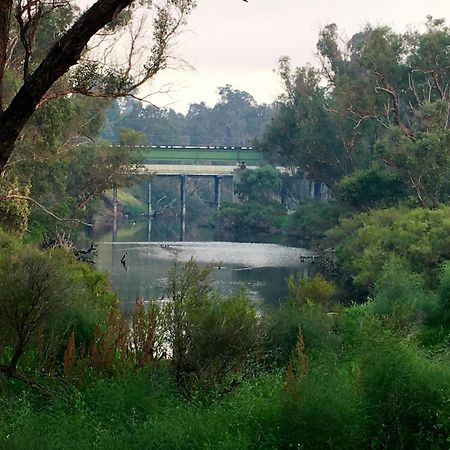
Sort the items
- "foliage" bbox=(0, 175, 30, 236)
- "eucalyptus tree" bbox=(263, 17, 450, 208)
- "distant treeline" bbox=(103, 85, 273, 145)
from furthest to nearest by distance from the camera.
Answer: "distant treeline" bbox=(103, 85, 273, 145) → "eucalyptus tree" bbox=(263, 17, 450, 208) → "foliage" bbox=(0, 175, 30, 236)

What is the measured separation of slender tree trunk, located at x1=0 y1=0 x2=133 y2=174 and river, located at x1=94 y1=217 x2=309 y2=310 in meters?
11.8

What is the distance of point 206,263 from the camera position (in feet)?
85.0

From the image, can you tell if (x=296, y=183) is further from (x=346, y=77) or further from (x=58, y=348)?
(x=58, y=348)

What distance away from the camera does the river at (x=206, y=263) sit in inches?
926

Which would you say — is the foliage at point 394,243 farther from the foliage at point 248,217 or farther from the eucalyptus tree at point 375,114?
the foliage at point 248,217

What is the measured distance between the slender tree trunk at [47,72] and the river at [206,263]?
11.8 m

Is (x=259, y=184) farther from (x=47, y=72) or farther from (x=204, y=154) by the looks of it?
(x=47, y=72)

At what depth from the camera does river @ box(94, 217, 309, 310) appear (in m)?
23.5

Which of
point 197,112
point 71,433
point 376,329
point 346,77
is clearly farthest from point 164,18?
point 197,112

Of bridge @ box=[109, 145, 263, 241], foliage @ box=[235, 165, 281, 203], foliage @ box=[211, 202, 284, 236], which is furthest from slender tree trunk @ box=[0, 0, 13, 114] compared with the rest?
bridge @ box=[109, 145, 263, 241]

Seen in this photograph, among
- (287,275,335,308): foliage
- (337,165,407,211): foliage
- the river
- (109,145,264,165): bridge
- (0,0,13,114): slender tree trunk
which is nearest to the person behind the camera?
(0,0,13,114): slender tree trunk

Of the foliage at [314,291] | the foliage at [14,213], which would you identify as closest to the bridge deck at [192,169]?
the foliage at [14,213]

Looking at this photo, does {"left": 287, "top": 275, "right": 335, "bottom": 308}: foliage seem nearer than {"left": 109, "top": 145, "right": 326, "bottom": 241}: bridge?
Yes

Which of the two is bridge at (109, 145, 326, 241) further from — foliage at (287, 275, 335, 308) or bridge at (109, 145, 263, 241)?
foliage at (287, 275, 335, 308)
